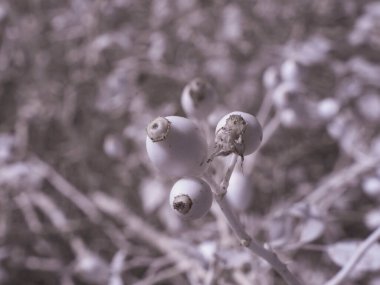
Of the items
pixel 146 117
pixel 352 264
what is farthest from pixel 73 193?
pixel 352 264

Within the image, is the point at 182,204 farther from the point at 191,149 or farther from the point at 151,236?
the point at 151,236

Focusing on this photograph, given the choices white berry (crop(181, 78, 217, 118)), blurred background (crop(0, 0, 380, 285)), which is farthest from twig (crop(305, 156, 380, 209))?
white berry (crop(181, 78, 217, 118))

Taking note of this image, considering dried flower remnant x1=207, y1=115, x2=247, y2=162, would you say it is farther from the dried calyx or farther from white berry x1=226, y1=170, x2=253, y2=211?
white berry x1=226, y1=170, x2=253, y2=211

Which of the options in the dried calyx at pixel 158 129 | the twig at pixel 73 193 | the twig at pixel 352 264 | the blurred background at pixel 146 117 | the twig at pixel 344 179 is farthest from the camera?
the twig at pixel 73 193

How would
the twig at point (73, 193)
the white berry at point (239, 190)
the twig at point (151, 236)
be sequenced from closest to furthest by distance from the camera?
1. the white berry at point (239, 190)
2. the twig at point (151, 236)
3. the twig at point (73, 193)

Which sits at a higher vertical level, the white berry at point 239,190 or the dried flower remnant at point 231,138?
the white berry at point 239,190

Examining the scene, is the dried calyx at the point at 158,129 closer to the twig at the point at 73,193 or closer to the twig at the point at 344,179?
the twig at the point at 344,179

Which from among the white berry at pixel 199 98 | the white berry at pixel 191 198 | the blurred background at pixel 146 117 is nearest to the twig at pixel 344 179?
the blurred background at pixel 146 117

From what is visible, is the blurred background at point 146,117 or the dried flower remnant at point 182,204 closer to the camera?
the dried flower remnant at point 182,204

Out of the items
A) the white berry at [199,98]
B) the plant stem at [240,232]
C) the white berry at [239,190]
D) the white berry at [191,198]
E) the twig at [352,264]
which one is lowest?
the twig at [352,264]
